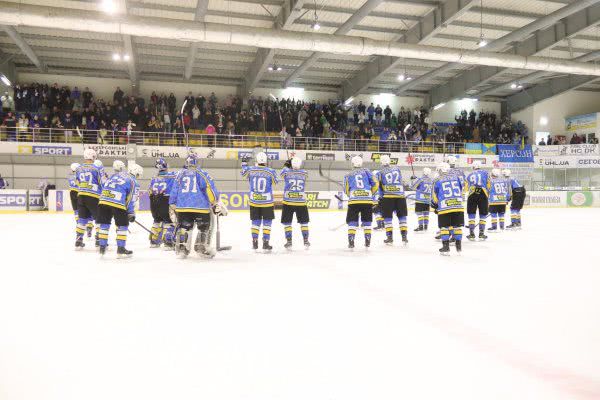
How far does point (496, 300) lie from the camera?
13.5ft

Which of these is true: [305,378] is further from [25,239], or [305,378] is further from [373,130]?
[373,130]

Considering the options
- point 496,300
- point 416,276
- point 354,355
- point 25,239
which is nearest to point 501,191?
point 416,276

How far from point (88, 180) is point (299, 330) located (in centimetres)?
583

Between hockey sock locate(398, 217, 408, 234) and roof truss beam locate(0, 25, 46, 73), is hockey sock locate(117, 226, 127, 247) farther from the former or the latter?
roof truss beam locate(0, 25, 46, 73)

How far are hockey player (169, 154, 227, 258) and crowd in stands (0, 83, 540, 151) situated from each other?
39.6ft

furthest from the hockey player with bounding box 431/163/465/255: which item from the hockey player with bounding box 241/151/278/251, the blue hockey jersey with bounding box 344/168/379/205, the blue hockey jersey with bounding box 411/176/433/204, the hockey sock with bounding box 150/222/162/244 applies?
the hockey sock with bounding box 150/222/162/244

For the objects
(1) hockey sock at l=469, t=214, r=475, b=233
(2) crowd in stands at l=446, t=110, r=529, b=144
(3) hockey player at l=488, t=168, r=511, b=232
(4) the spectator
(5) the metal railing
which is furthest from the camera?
(2) crowd in stands at l=446, t=110, r=529, b=144

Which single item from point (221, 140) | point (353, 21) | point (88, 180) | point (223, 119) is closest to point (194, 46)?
point (223, 119)

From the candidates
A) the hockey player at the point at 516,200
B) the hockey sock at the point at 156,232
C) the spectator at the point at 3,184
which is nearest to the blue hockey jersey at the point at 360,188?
the hockey sock at the point at 156,232

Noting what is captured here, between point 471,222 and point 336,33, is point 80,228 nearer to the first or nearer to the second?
point 471,222

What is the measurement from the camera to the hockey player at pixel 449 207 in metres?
7.05

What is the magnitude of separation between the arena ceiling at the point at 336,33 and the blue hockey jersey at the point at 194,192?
31.2 feet

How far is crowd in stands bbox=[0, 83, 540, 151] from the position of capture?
20625 mm

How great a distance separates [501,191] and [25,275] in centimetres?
992
